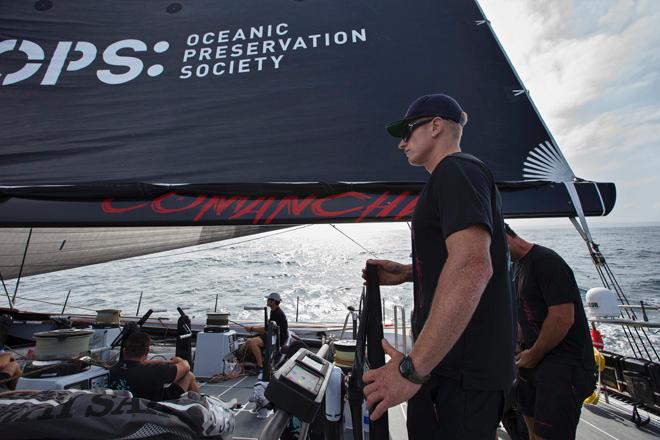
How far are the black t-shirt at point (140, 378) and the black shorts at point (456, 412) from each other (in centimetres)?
260

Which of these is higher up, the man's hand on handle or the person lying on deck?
the man's hand on handle

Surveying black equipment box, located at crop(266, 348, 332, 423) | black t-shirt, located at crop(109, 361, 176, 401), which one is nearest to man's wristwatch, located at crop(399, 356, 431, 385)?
black equipment box, located at crop(266, 348, 332, 423)

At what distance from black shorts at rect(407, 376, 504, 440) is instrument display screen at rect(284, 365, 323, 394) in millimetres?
339

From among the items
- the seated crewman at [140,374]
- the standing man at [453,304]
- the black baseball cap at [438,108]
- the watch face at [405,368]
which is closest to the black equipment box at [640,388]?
the standing man at [453,304]

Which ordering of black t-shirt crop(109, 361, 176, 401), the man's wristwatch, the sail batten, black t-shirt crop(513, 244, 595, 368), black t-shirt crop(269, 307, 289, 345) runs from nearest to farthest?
the man's wristwatch < the sail batten < black t-shirt crop(513, 244, 595, 368) < black t-shirt crop(109, 361, 176, 401) < black t-shirt crop(269, 307, 289, 345)

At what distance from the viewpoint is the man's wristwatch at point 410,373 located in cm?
75

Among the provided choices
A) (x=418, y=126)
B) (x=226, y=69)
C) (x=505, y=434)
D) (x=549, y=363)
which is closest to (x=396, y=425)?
(x=505, y=434)

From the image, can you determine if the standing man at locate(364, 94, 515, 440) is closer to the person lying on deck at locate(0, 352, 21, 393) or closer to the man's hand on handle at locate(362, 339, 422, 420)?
the man's hand on handle at locate(362, 339, 422, 420)

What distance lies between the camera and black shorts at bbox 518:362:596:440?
6.01ft

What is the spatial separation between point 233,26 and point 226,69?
1.94 ft

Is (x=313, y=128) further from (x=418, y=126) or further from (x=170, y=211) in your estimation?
(x=418, y=126)

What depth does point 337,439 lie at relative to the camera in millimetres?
1229

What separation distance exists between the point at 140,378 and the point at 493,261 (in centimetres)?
297

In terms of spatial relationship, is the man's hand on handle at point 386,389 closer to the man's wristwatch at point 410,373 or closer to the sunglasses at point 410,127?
the man's wristwatch at point 410,373
